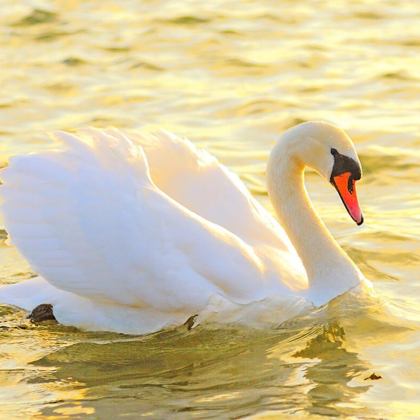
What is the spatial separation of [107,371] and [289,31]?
859cm

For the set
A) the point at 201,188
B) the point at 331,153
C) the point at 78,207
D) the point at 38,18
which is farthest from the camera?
the point at 38,18

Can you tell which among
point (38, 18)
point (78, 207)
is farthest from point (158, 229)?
point (38, 18)

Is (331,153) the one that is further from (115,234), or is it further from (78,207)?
(78,207)

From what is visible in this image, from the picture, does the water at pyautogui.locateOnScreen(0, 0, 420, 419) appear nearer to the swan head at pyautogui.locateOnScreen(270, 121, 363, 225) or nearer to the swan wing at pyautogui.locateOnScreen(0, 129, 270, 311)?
the swan wing at pyautogui.locateOnScreen(0, 129, 270, 311)

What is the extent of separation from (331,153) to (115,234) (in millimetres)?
1363

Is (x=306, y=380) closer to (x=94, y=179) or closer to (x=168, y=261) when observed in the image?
(x=168, y=261)

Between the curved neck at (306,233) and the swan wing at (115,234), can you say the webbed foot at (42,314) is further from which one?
the curved neck at (306,233)

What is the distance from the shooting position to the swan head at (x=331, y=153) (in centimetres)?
649

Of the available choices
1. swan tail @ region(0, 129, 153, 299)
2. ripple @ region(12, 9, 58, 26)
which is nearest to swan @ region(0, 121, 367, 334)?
swan tail @ region(0, 129, 153, 299)

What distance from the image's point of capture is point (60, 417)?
5.41m

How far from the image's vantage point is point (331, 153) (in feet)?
21.4

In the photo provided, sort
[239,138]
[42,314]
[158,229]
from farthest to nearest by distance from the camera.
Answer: [239,138] < [42,314] < [158,229]

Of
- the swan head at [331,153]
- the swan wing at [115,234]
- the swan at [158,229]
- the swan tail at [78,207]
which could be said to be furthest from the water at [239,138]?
the swan head at [331,153]

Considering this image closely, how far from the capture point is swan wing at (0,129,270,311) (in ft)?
20.4
